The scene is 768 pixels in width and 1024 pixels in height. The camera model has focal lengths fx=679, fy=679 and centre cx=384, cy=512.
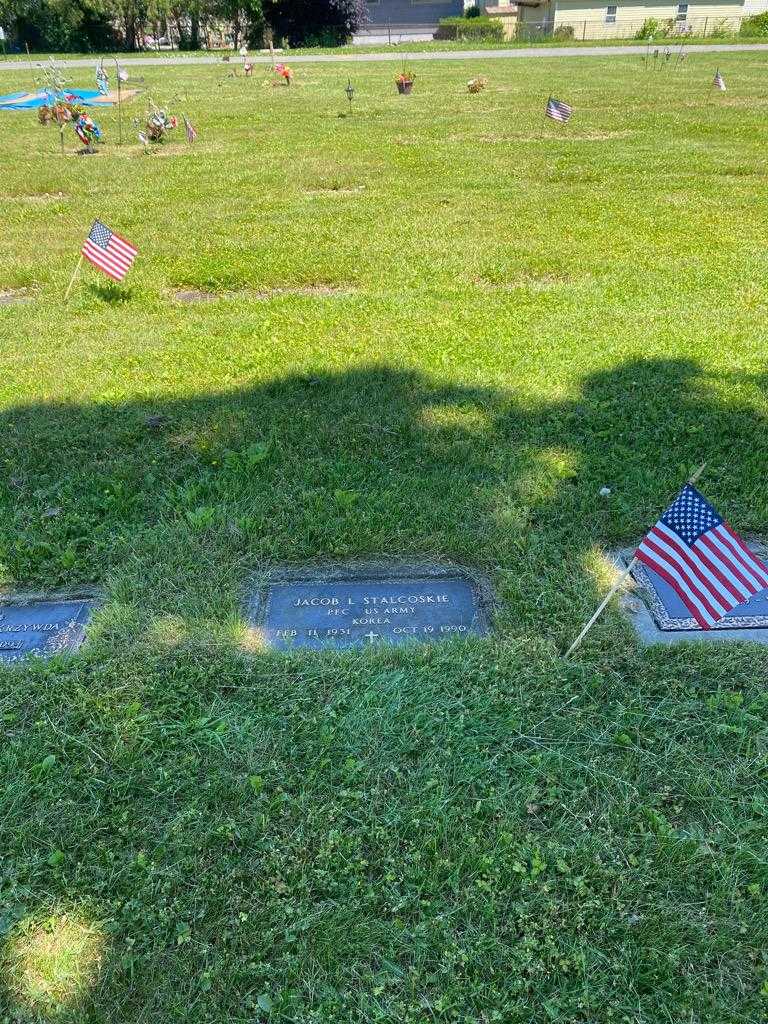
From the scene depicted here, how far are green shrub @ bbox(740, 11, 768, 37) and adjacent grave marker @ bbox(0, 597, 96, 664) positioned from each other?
4523 centimetres

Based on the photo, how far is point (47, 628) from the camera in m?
3.06

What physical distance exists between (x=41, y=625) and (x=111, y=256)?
13.1 feet

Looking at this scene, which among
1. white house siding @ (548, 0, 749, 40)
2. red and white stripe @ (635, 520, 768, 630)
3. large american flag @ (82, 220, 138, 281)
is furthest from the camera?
white house siding @ (548, 0, 749, 40)

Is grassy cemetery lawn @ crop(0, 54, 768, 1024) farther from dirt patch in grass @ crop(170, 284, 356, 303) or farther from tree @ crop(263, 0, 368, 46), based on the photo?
tree @ crop(263, 0, 368, 46)

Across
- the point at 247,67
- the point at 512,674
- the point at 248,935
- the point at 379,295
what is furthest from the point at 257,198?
the point at 247,67

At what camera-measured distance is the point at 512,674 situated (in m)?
2.79

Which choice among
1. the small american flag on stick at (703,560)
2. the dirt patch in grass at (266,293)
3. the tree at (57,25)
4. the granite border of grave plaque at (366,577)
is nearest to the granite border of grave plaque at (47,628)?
the granite border of grave plaque at (366,577)

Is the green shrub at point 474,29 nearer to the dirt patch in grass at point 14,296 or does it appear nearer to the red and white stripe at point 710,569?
the dirt patch in grass at point 14,296

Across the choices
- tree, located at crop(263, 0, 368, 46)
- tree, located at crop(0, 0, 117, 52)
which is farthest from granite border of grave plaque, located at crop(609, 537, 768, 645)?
tree, located at crop(0, 0, 117, 52)

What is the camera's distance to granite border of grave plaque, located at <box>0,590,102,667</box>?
293 centimetres

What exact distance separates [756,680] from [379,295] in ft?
16.1

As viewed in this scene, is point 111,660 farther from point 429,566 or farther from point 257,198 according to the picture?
point 257,198

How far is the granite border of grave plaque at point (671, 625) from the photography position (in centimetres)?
294

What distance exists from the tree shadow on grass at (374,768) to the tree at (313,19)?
142ft
